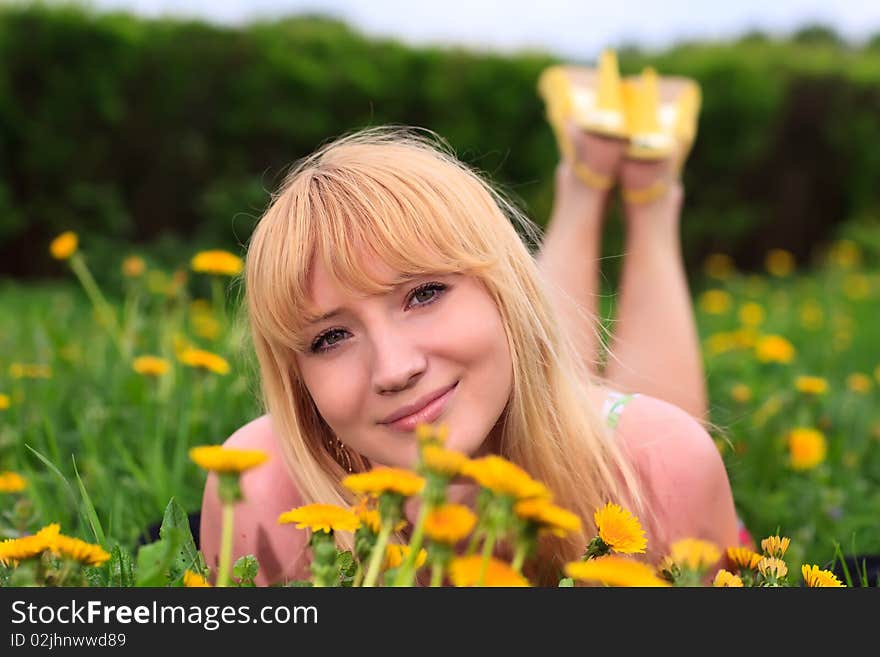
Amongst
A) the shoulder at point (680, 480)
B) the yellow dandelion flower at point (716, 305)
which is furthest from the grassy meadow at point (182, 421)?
the yellow dandelion flower at point (716, 305)

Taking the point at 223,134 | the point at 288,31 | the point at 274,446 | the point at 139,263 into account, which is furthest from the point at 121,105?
the point at 274,446

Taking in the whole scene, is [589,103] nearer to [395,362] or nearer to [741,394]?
[741,394]

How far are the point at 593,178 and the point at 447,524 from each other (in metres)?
2.22

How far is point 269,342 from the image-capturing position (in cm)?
131

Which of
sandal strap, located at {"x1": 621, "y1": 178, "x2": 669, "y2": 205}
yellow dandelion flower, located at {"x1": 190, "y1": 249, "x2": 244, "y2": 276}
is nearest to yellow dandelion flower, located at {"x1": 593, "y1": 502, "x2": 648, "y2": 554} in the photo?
yellow dandelion flower, located at {"x1": 190, "y1": 249, "x2": 244, "y2": 276}

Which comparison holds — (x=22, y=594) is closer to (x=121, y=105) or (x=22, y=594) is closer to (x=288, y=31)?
(x=121, y=105)

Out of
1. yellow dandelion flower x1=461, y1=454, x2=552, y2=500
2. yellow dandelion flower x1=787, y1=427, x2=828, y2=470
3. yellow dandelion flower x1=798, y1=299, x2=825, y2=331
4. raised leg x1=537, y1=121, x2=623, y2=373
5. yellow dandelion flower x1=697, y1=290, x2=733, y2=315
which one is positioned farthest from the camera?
yellow dandelion flower x1=697, y1=290, x2=733, y2=315

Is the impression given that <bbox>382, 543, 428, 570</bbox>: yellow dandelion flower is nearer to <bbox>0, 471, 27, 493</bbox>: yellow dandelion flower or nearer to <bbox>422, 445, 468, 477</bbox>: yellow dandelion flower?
<bbox>422, 445, 468, 477</bbox>: yellow dandelion flower

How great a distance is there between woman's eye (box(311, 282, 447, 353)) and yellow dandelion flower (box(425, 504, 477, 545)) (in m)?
0.59

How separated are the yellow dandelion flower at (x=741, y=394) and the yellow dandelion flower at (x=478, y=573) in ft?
6.88

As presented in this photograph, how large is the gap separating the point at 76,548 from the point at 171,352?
66.0 inches

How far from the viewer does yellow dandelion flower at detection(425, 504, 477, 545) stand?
0.65 m

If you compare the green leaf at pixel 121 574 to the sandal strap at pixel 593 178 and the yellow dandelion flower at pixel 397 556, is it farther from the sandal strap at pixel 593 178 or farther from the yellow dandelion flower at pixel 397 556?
the sandal strap at pixel 593 178

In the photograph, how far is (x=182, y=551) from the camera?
1.05 meters
